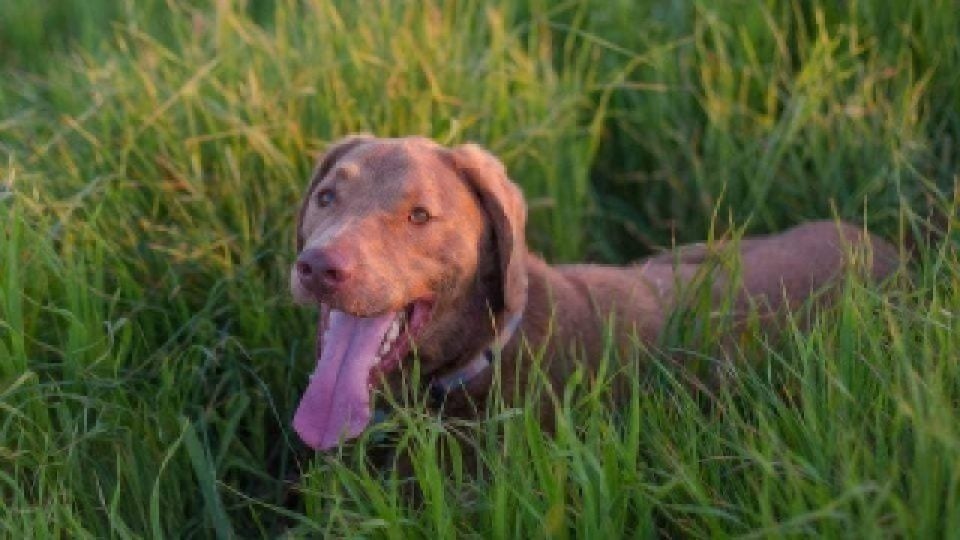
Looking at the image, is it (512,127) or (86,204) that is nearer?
(86,204)

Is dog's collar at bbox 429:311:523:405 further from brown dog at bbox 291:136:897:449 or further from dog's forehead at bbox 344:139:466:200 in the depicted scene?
dog's forehead at bbox 344:139:466:200

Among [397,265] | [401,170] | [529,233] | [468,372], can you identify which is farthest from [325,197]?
[529,233]

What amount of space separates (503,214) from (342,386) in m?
0.70

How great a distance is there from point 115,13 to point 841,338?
4799 mm

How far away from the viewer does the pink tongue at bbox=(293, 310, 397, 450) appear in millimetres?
3551

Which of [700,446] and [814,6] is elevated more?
[814,6]

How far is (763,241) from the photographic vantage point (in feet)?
15.8

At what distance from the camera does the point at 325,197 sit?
3.84 metres

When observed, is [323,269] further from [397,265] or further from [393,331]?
[393,331]

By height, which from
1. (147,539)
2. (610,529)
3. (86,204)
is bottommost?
(147,539)

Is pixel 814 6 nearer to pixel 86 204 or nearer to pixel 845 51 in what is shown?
pixel 845 51

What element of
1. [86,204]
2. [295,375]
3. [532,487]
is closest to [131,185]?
[86,204]

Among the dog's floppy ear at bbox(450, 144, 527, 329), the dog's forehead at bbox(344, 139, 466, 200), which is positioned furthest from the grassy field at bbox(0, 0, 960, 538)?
the dog's forehead at bbox(344, 139, 466, 200)

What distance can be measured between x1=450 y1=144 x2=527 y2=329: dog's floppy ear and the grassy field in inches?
13.1
